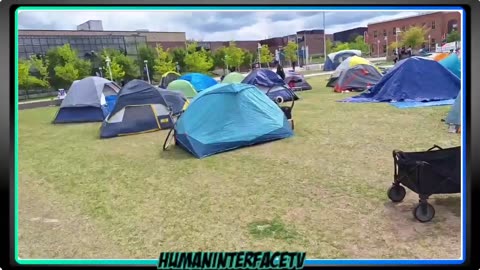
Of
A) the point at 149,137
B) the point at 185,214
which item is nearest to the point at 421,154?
the point at 185,214

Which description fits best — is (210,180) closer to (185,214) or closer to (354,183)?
(185,214)

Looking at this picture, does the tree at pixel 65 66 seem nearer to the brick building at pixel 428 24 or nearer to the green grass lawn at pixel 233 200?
the green grass lawn at pixel 233 200

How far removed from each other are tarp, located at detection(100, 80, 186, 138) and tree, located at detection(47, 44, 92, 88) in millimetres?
3078

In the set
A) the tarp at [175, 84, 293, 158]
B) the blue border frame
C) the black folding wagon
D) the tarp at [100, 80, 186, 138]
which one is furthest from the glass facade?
the tarp at [100, 80, 186, 138]

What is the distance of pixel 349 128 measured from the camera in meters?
4.51

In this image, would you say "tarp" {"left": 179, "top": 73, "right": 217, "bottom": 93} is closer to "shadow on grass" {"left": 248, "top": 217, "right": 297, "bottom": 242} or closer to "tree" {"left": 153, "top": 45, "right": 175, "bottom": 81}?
"tree" {"left": 153, "top": 45, "right": 175, "bottom": 81}

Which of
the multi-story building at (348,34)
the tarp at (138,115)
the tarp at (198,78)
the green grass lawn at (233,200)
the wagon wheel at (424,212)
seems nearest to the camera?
the multi-story building at (348,34)

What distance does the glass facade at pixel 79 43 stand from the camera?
1.33 meters

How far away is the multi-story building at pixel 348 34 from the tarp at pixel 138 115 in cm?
386

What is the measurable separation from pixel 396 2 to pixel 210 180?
2270 millimetres

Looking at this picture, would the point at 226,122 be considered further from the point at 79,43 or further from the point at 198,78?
the point at 79,43

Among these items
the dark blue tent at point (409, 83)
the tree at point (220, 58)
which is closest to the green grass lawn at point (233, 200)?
the tree at point (220, 58)

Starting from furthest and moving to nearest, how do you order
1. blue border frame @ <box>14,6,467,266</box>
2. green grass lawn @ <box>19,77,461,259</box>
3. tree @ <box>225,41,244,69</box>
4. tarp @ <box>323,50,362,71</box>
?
tarp @ <box>323,50,362,71</box> → tree @ <box>225,41,244,69</box> → green grass lawn @ <box>19,77,461,259</box> → blue border frame @ <box>14,6,467,266</box>

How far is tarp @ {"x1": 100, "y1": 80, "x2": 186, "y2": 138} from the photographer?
529cm
